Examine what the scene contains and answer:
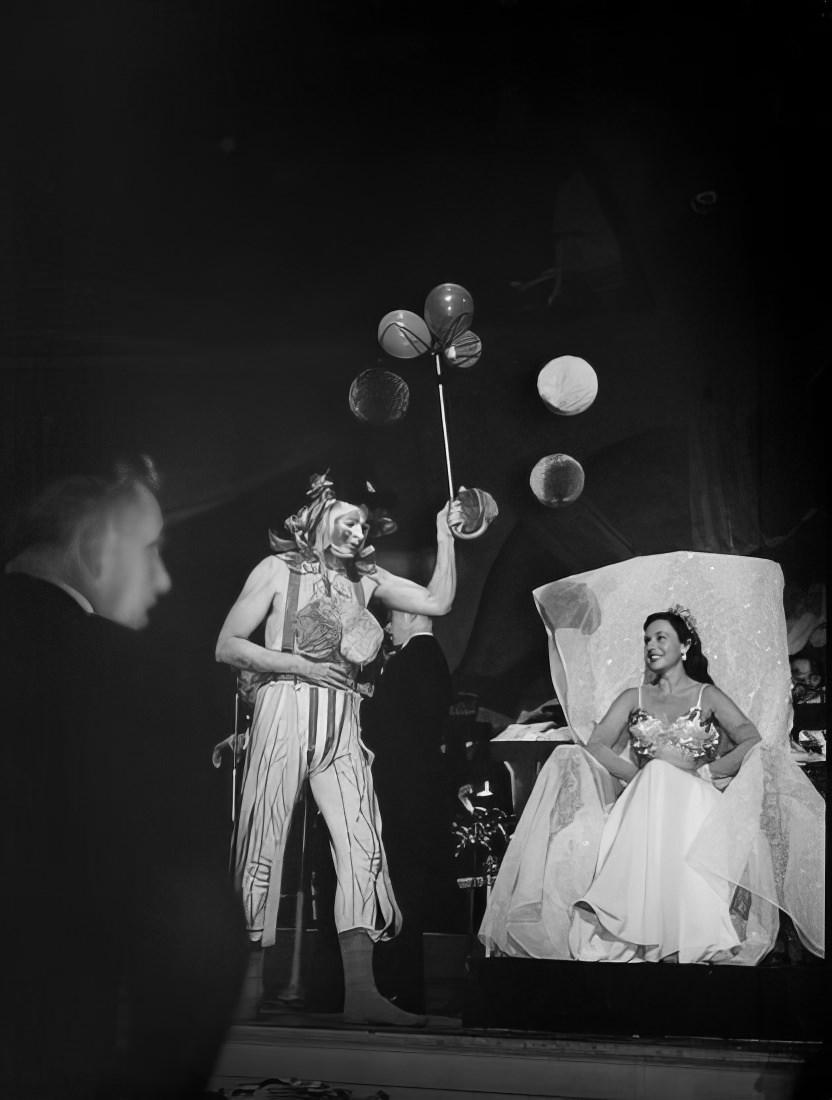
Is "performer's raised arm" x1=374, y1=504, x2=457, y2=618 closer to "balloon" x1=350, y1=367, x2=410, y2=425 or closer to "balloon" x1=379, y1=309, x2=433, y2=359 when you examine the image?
"balloon" x1=350, y1=367, x2=410, y2=425

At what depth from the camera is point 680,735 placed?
11.2ft

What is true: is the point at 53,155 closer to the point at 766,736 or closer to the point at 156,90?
the point at 156,90

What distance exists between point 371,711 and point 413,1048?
106 cm

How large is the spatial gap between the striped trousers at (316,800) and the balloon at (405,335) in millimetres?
1165

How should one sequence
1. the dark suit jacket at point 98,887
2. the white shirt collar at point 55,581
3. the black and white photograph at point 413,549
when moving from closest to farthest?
the black and white photograph at point 413,549
the dark suit jacket at point 98,887
the white shirt collar at point 55,581

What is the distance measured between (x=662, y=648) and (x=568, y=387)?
0.91 m

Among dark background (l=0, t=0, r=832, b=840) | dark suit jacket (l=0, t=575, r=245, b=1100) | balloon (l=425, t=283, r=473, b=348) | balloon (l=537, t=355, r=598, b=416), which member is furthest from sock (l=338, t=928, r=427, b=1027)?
balloon (l=425, t=283, r=473, b=348)

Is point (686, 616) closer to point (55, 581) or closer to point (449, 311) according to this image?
point (449, 311)

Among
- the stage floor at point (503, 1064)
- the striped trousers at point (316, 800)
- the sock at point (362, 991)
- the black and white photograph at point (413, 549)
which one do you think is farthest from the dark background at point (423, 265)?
the stage floor at point (503, 1064)

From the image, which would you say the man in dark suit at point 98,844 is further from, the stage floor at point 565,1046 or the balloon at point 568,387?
the balloon at point 568,387

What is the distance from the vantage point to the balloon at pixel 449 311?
142 inches

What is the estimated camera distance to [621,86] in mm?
3613

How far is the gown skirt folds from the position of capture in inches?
131

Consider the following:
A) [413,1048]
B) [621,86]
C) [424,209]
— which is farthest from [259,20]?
[413,1048]
